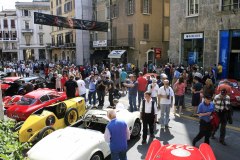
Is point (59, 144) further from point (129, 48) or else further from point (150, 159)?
point (129, 48)

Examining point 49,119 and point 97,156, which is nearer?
point 97,156

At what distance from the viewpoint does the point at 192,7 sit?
834 inches

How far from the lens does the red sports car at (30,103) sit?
9930 mm

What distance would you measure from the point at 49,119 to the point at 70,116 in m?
1.04

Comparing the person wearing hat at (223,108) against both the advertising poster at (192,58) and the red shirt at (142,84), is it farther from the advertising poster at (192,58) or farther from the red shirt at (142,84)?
the advertising poster at (192,58)

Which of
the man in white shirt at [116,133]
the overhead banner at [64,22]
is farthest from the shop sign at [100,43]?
the man in white shirt at [116,133]

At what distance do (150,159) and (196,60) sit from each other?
18.0 metres

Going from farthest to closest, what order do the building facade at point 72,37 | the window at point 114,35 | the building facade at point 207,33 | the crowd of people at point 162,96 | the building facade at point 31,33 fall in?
the building facade at point 31,33 → the building facade at point 72,37 → the window at point 114,35 → the building facade at point 207,33 → the crowd of people at point 162,96

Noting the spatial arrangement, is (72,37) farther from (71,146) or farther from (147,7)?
(71,146)

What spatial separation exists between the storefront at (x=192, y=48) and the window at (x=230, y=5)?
275 cm

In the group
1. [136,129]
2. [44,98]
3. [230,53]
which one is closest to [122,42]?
[230,53]

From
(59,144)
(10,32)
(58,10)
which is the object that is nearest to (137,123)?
(59,144)

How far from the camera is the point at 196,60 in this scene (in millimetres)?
21547

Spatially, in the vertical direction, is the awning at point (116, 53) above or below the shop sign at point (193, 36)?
below
